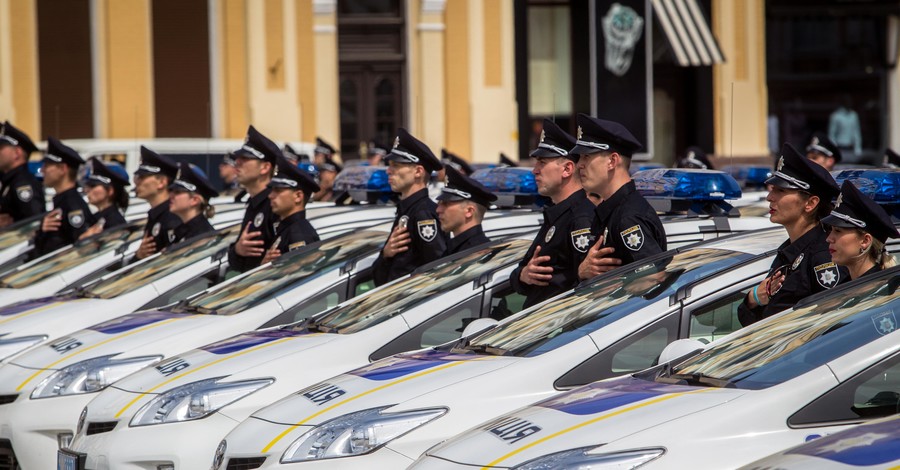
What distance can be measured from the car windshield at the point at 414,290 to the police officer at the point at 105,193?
16.6ft

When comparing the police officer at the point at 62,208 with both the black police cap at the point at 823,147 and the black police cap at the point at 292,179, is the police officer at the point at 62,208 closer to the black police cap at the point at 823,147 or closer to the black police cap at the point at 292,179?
the black police cap at the point at 292,179

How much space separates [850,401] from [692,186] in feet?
12.1

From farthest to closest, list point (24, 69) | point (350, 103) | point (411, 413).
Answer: point (350, 103) < point (24, 69) < point (411, 413)

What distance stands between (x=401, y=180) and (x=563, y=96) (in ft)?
69.1

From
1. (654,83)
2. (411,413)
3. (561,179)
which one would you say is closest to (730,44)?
(654,83)

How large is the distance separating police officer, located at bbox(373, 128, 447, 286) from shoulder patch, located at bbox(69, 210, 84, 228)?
4.09 meters

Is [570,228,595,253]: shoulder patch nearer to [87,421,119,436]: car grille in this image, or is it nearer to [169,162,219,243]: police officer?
[87,421,119,436]: car grille

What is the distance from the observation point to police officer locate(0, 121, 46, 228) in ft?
43.2

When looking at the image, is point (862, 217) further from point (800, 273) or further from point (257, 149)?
point (257, 149)

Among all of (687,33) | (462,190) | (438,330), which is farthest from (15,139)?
(687,33)

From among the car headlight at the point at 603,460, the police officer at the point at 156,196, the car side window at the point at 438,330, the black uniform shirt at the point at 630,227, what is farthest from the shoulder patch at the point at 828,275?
the police officer at the point at 156,196

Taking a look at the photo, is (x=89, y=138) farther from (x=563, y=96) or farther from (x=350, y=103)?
(x=563, y=96)

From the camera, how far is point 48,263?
10445mm

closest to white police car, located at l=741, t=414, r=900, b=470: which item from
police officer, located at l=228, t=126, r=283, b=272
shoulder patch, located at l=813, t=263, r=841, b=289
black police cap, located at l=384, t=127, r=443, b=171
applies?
shoulder patch, located at l=813, t=263, r=841, b=289
